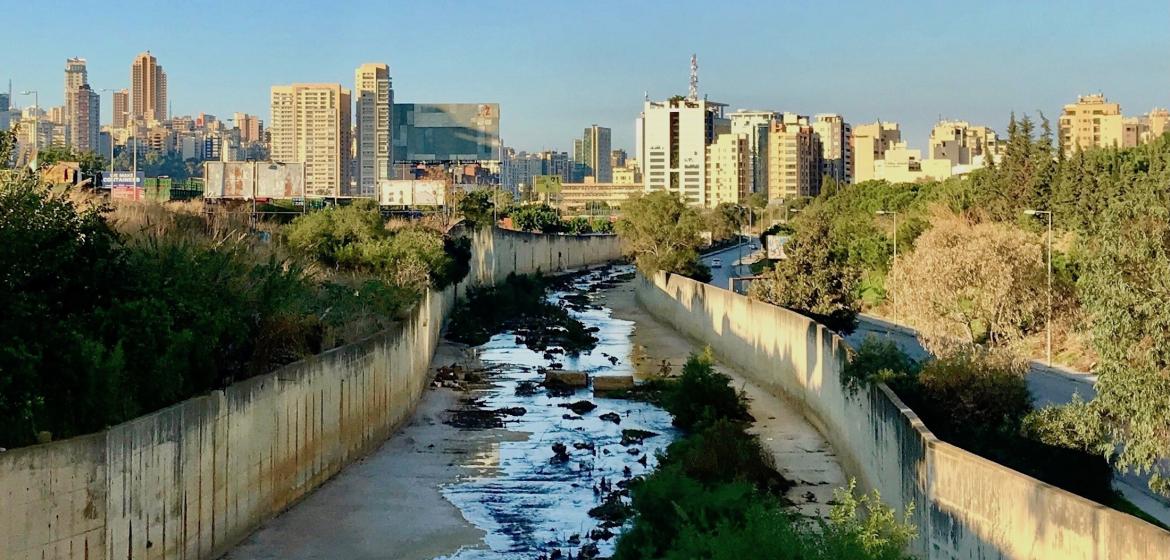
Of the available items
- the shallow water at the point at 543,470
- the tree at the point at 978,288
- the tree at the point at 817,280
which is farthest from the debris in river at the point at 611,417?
the tree at the point at 817,280

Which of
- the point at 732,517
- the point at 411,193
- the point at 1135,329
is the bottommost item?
the point at 732,517

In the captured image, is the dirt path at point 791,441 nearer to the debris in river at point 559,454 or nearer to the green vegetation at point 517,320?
the green vegetation at point 517,320

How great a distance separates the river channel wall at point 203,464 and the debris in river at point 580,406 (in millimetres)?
7175

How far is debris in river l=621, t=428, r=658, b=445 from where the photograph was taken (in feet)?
127

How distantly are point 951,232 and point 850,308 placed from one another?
5097 mm

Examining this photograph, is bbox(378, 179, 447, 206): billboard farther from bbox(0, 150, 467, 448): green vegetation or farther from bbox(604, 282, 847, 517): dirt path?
bbox(0, 150, 467, 448): green vegetation

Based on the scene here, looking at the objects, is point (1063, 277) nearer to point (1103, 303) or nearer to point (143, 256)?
point (1103, 303)

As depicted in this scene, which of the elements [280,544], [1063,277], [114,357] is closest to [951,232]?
[1063,277]

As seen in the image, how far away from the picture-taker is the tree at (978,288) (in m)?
42.2

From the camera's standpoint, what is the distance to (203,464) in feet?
77.3

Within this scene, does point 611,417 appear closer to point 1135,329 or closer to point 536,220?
point 1135,329

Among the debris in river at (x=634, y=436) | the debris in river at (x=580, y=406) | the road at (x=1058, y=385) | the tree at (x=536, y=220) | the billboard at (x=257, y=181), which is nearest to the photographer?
the road at (x=1058, y=385)

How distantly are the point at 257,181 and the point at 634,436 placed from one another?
51.5 meters

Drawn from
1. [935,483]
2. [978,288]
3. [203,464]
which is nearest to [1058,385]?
[978,288]
